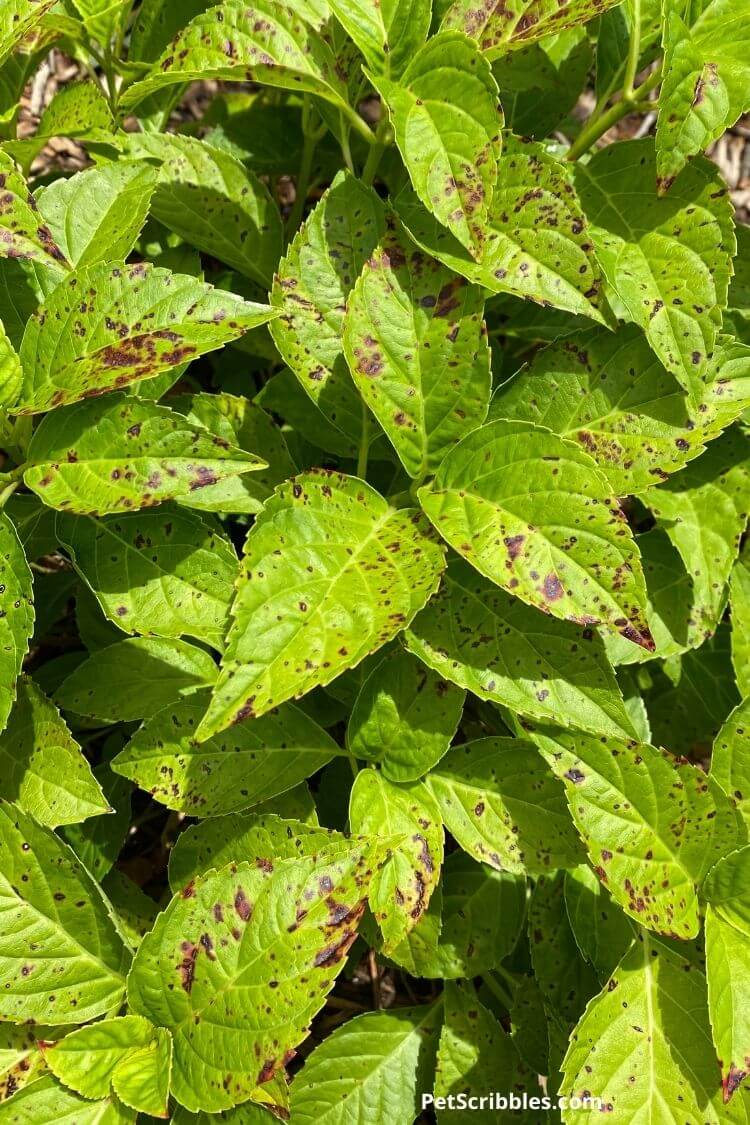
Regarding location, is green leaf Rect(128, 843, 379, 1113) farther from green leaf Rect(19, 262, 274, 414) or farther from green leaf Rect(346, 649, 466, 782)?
green leaf Rect(19, 262, 274, 414)

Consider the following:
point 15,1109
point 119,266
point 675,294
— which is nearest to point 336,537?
point 119,266

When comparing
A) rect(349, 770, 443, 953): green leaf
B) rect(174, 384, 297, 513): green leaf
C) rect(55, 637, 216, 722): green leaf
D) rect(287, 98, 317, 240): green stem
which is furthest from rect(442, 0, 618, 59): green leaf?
rect(349, 770, 443, 953): green leaf

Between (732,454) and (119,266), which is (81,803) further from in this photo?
(732,454)

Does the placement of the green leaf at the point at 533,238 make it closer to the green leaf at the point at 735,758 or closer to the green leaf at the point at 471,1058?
the green leaf at the point at 735,758

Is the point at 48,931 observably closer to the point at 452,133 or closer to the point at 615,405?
the point at 615,405

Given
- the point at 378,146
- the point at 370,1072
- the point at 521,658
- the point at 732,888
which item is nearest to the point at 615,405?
the point at 521,658

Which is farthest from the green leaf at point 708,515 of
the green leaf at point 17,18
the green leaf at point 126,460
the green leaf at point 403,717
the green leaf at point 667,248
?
the green leaf at point 17,18
